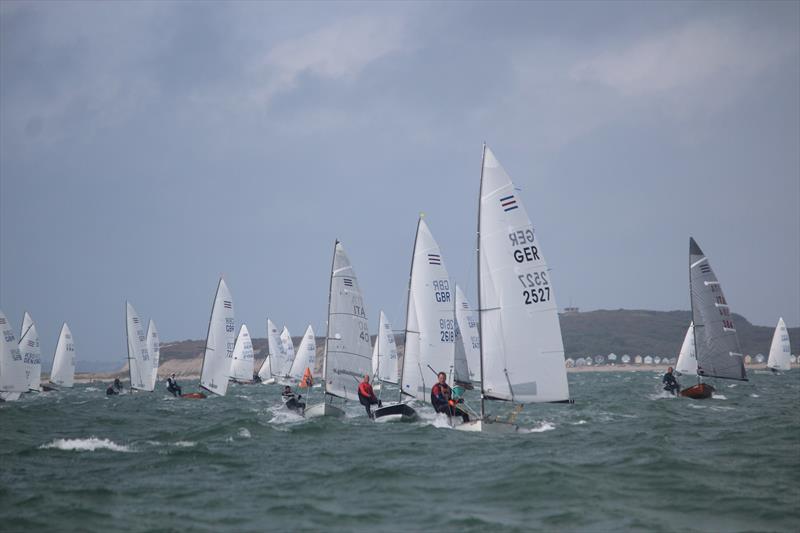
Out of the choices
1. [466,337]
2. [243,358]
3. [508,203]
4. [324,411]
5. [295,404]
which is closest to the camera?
[508,203]

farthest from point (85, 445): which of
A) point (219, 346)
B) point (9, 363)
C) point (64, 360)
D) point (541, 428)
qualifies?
point (64, 360)

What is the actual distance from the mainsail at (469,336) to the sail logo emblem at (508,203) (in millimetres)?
19952

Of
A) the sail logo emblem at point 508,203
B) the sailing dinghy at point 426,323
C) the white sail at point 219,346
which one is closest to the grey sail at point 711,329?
the sailing dinghy at point 426,323

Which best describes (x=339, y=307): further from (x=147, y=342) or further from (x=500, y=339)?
(x=147, y=342)

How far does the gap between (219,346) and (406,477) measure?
27333 mm

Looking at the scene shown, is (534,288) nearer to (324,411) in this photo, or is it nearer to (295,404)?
(324,411)

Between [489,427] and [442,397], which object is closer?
[489,427]

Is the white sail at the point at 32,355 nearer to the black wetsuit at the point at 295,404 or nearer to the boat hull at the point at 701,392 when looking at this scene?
the black wetsuit at the point at 295,404

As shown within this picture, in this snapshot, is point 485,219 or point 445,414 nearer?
point 485,219

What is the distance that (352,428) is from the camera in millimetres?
25281

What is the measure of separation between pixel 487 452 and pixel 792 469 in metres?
6.57

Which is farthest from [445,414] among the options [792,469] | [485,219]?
[792,469]

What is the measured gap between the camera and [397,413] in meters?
27.0

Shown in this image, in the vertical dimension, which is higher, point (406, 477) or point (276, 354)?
point (276, 354)
